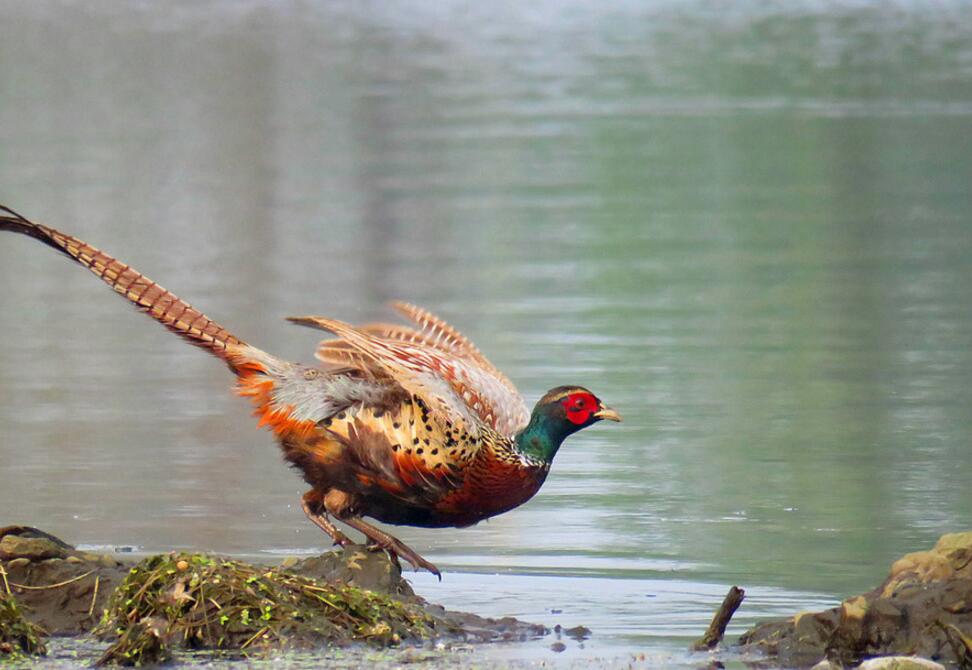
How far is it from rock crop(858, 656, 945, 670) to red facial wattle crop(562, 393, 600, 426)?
2.08 m

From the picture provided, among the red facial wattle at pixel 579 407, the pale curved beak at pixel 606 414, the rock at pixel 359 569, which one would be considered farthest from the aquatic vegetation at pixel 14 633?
the pale curved beak at pixel 606 414

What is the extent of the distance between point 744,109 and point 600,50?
12.9m

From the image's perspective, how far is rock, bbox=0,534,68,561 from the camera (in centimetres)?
788

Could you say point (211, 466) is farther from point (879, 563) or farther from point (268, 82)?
point (268, 82)

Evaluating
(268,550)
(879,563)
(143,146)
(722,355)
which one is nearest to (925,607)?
(879,563)

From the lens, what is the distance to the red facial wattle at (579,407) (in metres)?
8.43

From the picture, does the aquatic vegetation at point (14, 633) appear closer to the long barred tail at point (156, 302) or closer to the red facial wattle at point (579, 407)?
the long barred tail at point (156, 302)

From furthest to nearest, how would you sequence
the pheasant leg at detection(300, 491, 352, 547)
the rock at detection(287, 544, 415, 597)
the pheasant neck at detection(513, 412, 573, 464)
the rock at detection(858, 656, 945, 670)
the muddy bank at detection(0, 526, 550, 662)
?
the pheasant leg at detection(300, 491, 352, 547) → the pheasant neck at detection(513, 412, 573, 464) → the rock at detection(287, 544, 415, 597) → the muddy bank at detection(0, 526, 550, 662) → the rock at detection(858, 656, 945, 670)

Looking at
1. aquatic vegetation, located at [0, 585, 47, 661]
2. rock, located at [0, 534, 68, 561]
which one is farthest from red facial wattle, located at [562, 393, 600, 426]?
aquatic vegetation, located at [0, 585, 47, 661]

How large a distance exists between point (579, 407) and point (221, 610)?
70.9 inches

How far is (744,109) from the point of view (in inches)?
1232

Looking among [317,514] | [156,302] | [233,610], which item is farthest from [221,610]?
[156,302]

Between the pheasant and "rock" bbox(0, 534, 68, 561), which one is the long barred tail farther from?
"rock" bbox(0, 534, 68, 561)

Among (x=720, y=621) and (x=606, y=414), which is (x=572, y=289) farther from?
(x=720, y=621)
